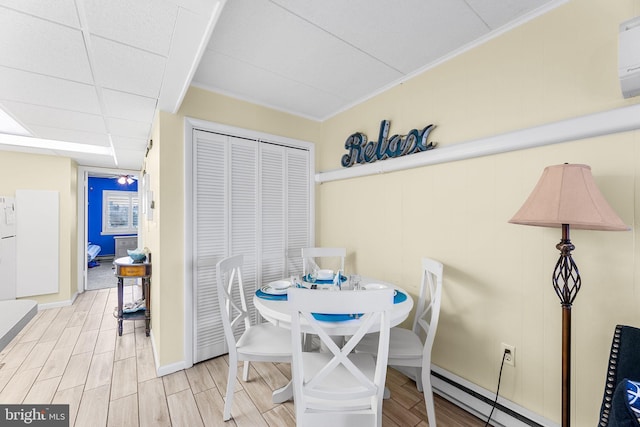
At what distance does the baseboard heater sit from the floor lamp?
0.39m

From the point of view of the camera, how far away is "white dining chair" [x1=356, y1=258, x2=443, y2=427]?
1.68 m

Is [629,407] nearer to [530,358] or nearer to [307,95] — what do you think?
[530,358]

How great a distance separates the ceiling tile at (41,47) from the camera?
4.38 feet

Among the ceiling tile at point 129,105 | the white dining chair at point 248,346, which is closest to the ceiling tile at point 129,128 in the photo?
the ceiling tile at point 129,105

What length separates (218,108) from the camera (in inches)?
102

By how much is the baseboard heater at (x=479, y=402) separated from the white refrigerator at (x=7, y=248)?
5.25 m

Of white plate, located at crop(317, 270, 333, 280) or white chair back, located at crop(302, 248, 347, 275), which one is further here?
white chair back, located at crop(302, 248, 347, 275)

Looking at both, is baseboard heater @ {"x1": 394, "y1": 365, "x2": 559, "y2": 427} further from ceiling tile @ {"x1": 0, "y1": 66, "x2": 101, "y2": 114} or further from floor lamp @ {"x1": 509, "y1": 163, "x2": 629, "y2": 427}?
ceiling tile @ {"x1": 0, "y1": 66, "x2": 101, "y2": 114}

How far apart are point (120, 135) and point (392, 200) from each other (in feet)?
10.2

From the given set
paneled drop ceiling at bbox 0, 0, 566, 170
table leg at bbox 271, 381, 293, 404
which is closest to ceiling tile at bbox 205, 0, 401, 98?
paneled drop ceiling at bbox 0, 0, 566, 170

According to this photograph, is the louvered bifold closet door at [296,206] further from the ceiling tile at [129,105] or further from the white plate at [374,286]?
the ceiling tile at [129,105]

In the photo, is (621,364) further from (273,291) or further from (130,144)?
(130,144)

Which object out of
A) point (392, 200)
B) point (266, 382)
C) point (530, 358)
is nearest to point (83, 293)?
point (266, 382)

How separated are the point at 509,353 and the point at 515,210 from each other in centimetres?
92
